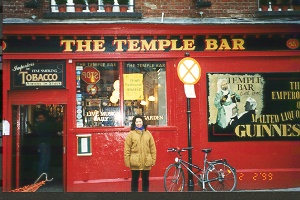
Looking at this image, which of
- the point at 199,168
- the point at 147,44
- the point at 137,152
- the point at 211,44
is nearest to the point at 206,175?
the point at 199,168

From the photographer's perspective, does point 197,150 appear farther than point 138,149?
Yes

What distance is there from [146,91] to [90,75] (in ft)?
4.88

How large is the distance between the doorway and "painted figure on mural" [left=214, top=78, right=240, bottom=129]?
396 centimetres

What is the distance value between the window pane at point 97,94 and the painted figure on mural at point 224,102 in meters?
2.55

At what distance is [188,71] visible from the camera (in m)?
9.73

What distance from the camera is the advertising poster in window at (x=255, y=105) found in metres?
10.3

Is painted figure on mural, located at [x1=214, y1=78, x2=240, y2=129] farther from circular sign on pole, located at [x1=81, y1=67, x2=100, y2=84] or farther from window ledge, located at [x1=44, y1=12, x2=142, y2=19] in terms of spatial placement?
circular sign on pole, located at [x1=81, y1=67, x2=100, y2=84]

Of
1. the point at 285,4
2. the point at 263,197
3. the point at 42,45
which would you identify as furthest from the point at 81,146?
the point at 285,4

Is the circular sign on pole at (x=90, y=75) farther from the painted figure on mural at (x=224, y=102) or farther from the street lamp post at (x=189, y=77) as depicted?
the painted figure on mural at (x=224, y=102)

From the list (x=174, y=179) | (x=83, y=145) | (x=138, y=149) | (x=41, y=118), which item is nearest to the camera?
(x=138, y=149)

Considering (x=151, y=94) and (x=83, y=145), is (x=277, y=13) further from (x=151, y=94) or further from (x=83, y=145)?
(x=83, y=145)

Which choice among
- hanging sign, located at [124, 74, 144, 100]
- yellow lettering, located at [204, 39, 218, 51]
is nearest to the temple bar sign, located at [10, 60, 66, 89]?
hanging sign, located at [124, 74, 144, 100]

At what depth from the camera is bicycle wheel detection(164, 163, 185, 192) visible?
9.47 m

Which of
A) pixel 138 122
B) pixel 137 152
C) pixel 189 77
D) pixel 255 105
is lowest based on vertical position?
pixel 137 152
